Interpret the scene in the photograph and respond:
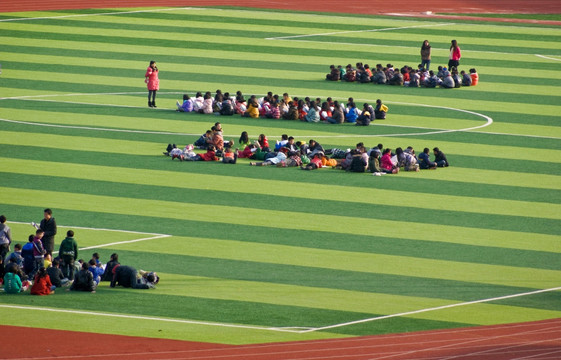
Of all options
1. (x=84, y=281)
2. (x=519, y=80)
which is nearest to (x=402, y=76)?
(x=519, y=80)

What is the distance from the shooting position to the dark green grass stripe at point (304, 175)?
127 ft

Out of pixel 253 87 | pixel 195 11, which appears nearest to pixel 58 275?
pixel 253 87

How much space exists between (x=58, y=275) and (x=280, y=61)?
3561 centimetres

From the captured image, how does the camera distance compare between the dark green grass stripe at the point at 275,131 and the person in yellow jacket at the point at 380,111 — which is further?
the person in yellow jacket at the point at 380,111

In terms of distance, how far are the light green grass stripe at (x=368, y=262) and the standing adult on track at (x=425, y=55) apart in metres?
29.5

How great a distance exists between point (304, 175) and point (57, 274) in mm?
13425

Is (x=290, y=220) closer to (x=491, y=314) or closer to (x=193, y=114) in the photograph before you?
(x=491, y=314)

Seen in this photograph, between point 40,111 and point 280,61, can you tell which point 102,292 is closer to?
point 40,111

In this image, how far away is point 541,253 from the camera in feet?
107

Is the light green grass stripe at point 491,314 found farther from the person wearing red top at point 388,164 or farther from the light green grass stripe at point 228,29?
the light green grass stripe at point 228,29

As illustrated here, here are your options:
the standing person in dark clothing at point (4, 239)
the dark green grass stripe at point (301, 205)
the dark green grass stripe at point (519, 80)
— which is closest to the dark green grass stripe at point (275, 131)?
the dark green grass stripe at point (301, 205)

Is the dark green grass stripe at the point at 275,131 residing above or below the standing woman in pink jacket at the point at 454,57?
below

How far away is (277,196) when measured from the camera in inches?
1487

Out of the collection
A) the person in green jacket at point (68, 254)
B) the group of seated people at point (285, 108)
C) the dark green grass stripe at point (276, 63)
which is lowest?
the person in green jacket at point (68, 254)
